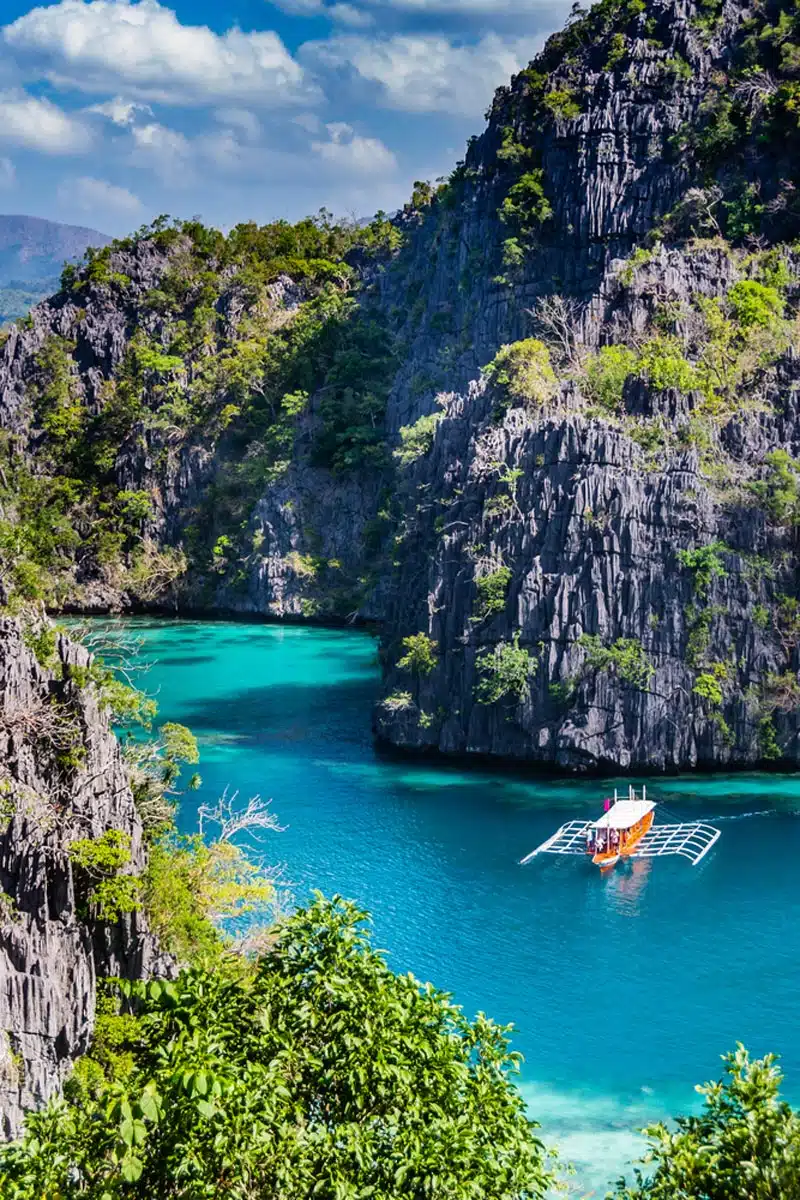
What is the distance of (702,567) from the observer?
35719 millimetres

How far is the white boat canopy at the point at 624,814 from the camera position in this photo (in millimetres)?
30438

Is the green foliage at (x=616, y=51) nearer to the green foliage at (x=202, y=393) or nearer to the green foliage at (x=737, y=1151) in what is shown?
the green foliage at (x=202, y=393)

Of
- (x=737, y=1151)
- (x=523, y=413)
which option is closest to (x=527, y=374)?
(x=523, y=413)

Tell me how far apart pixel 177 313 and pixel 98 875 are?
58.4m

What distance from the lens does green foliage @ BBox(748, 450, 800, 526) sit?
36.0 meters

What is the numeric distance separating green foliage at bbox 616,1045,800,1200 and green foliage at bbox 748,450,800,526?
26206 millimetres

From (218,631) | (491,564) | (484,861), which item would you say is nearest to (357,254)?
(218,631)

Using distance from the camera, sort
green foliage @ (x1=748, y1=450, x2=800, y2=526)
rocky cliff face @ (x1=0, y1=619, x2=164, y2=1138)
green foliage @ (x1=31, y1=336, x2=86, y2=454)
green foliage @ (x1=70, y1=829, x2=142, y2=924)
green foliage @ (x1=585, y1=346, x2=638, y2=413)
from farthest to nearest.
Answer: green foliage @ (x1=31, y1=336, x2=86, y2=454), green foliage @ (x1=585, y1=346, x2=638, y2=413), green foliage @ (x1=748, y1=450, x2=800, y2=526), green foliage @ (x1=70, y1=829, x2=142, y2=924), rocky cliff face @ (x1=0, y1=619, x2=164, y2=1138)

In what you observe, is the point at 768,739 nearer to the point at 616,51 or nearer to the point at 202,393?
the point at 616,51

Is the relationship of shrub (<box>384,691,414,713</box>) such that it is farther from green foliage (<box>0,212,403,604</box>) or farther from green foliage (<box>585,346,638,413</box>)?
green foliage (<box>0,212,403,604</box>)

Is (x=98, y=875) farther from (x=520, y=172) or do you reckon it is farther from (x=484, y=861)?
(x=520, y=172)

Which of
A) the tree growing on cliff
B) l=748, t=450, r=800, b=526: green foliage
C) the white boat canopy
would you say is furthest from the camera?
l=748, t=450, r=800, b=526: green foliage

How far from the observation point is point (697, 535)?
3597cm

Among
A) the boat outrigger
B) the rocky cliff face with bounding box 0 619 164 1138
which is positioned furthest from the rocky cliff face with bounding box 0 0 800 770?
the rocky cliff face with bounding box 0 619 164 1138
